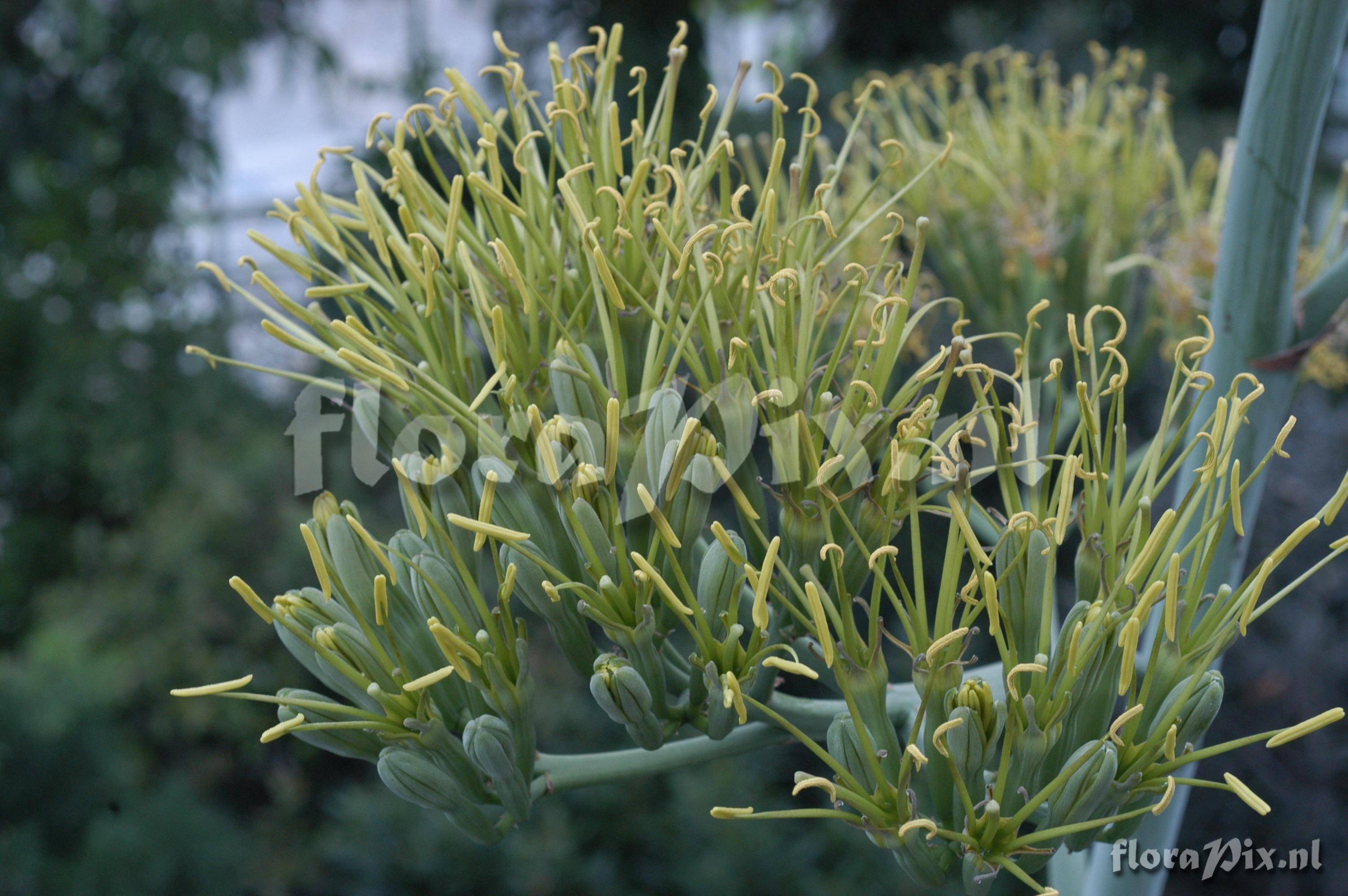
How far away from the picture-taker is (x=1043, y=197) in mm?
1178

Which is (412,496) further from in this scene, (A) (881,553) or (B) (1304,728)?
(B) (1304,728)

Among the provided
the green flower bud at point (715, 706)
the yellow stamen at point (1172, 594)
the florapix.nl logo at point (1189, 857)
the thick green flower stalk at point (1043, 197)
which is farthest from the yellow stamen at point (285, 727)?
the thick green flower stalk at point (1043, 197)

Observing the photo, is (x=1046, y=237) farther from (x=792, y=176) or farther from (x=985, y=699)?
(x=985, y=699)

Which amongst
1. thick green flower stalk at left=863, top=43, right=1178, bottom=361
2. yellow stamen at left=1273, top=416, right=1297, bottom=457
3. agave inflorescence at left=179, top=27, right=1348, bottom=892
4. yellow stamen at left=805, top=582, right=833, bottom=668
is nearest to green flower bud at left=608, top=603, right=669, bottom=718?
agave inflorescence at left=179, top=27, right=1348, bottom=892

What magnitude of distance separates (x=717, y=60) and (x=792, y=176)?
7.56 feet

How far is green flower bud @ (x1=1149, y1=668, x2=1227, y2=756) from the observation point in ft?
1.71

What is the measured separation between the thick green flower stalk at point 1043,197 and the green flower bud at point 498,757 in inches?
28.5

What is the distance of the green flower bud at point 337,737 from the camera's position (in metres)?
0.57

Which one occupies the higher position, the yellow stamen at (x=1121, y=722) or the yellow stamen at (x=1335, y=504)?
the yellow stamen at (x=1335, y=504)

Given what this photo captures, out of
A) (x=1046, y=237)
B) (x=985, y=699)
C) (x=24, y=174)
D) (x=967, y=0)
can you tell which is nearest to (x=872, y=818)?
(x=985, y=699)

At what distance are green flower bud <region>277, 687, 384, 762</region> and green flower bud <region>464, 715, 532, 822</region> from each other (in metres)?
0.06

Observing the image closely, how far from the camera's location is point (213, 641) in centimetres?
290

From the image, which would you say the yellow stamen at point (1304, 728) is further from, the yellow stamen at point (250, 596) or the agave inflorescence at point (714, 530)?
the yellow stamen at point (250, 596)

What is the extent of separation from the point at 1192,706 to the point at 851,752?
0.18m
